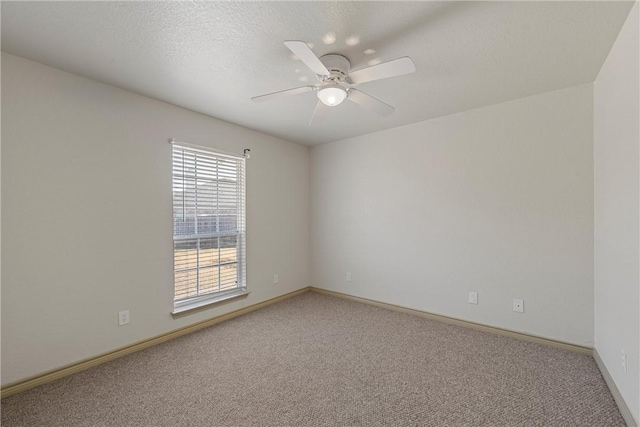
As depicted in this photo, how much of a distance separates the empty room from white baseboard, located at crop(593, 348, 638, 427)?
0.03 m

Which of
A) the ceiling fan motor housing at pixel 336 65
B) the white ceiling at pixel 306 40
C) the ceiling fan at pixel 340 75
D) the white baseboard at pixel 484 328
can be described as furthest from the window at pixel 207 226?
the ceiling fan motor housing at pixel 336 65

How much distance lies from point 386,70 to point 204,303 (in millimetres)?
2972

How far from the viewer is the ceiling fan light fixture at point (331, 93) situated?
6.54ft

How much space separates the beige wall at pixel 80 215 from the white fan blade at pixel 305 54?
76.6 inches

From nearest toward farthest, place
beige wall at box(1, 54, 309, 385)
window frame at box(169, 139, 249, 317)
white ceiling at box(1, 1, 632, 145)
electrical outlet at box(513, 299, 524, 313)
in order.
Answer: white ceiling at box(1, 1, 632, 145), beige wall at box(1, 54, 309, 385), electrical outlet at box(513, 299, 524, 313), window frame at box(169, 139, 249, 317)

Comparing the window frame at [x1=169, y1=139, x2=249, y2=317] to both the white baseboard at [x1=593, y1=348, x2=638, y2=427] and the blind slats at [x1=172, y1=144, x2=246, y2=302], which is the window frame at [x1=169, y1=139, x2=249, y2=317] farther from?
the white baseboard at [x1=593, y1=348, x2=638, y2=427]

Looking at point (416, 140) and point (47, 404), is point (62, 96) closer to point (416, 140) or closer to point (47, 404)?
point (47, 404)

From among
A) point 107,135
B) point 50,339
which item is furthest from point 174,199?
point 50,339

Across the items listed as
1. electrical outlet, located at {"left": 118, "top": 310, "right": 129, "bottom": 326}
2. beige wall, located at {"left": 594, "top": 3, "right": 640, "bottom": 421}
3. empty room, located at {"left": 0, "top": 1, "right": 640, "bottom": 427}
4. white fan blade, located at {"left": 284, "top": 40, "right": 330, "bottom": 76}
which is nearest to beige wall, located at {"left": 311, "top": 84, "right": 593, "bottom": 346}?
empty room, located at {"left": 0, "top": 1, "right": 640, "bottom": 427}

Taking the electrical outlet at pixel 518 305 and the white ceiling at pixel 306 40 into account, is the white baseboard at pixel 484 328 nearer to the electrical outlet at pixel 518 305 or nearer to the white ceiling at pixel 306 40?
the electrical outlet at pixel 518 305

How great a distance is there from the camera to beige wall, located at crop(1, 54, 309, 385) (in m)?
2.11

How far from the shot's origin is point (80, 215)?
2406 mm

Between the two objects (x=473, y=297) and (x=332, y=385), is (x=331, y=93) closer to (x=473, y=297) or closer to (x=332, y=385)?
(x=332, y=385)

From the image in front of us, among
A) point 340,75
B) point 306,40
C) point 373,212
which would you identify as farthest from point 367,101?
point 373,212
